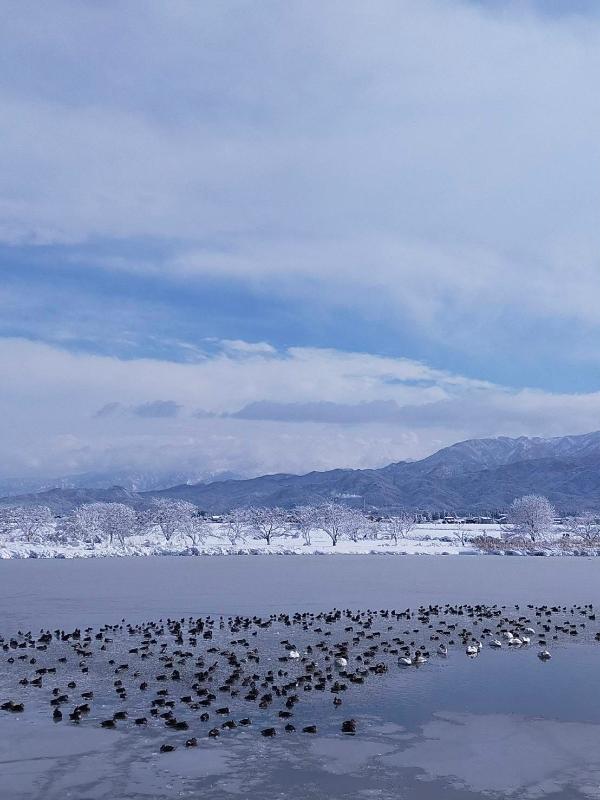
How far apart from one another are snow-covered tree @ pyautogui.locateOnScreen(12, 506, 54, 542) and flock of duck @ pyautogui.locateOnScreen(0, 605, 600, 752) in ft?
309

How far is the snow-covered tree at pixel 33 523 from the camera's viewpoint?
121 meters

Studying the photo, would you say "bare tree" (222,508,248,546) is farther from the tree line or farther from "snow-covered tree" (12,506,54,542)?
"snow-covered tree" (12,506,54,542)

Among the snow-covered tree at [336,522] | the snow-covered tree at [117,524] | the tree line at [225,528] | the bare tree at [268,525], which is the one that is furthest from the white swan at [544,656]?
the snow-covered tree at [336,522]

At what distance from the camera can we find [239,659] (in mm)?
23406

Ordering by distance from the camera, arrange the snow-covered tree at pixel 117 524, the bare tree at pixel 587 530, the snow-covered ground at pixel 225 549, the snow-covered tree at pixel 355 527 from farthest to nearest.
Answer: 1. the snow-covered tree at pixel 355 527
2. the bare tree at pixel 587 530
3. the snow-covered tree at pixel 117 524
4. the snow-covered ground at pixel 225 549

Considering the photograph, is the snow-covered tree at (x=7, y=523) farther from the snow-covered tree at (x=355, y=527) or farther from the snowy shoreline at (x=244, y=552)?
the snow-covered tree at (x=355, y=527)

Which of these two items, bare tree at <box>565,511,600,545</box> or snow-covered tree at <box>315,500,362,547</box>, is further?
snow-covered tree at <box>315,500,362,547</box>

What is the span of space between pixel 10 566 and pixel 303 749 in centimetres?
6390

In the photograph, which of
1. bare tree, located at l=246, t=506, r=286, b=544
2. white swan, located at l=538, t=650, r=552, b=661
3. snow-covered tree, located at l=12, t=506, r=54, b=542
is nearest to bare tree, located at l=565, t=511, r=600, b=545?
bare tree, located at l=246, t=506, r=286, b=544

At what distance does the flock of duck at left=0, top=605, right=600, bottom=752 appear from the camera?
17031 millimetres

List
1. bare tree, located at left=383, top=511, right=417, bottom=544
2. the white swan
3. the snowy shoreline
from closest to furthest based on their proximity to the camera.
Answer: the white swan
the snowy shoreline
bare tree, located at left=383, top=511, right=417, bottom=544

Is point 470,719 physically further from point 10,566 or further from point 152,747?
point 10,566

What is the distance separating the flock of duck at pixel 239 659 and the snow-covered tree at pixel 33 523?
9431 centimetres

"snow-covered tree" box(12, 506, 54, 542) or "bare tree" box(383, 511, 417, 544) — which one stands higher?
"snow-covered tree" box(12, 506, 54, 542)
